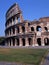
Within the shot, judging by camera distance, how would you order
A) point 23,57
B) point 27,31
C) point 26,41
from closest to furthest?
point 23,57, point 26,41, point 27,31

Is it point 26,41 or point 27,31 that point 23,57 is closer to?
point 26,41

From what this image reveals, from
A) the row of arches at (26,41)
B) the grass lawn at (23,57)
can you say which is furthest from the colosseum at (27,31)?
the grass lawn at (23,57)

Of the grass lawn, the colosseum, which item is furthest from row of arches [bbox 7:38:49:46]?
the grass lawn

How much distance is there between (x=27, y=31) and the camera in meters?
62.6

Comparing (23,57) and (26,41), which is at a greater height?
(26,41)

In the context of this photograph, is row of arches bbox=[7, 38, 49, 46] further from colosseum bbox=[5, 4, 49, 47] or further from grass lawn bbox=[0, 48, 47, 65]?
grass lawn bbox=[0, 48, 47, 65]

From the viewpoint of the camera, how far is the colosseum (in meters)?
59.4

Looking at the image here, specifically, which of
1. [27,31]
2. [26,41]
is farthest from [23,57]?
[27,31]

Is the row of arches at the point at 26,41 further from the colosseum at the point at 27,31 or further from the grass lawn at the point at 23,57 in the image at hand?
the grass lawn at the point at 23,57

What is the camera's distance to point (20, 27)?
64.1 meters

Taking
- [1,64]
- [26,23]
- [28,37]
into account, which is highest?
[26,23]

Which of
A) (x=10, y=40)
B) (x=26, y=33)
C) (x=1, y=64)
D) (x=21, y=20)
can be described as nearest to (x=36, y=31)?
(x=26, y=33)

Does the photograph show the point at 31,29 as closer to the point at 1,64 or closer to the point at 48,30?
the point at 48,30

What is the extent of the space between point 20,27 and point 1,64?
50.6m
